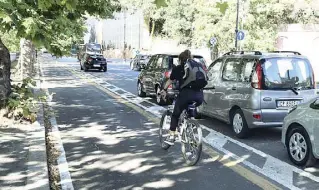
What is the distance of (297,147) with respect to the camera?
6.39 m

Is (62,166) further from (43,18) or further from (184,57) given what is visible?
(43,18)

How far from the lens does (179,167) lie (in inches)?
245

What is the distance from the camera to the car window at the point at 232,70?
8586 millimetres

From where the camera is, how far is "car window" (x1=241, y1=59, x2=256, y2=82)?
26.7 feet

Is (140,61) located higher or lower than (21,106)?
higher

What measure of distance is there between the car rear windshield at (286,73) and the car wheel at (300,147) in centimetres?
154

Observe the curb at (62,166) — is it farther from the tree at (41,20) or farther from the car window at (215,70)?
the car window at (215,70)

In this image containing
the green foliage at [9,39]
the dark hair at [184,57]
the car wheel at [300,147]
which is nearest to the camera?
the car wheel at [300,147]

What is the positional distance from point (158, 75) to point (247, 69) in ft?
18.7

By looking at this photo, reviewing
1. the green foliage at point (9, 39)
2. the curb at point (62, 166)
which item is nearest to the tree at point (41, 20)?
the green foliage at point (9, 39)

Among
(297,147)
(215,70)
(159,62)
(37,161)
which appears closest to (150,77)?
(159,62)

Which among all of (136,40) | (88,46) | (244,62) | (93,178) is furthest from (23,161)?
(136,40)

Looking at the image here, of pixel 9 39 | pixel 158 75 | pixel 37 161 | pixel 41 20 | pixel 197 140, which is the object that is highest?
pixel 9 39

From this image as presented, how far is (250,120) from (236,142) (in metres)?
0.49
